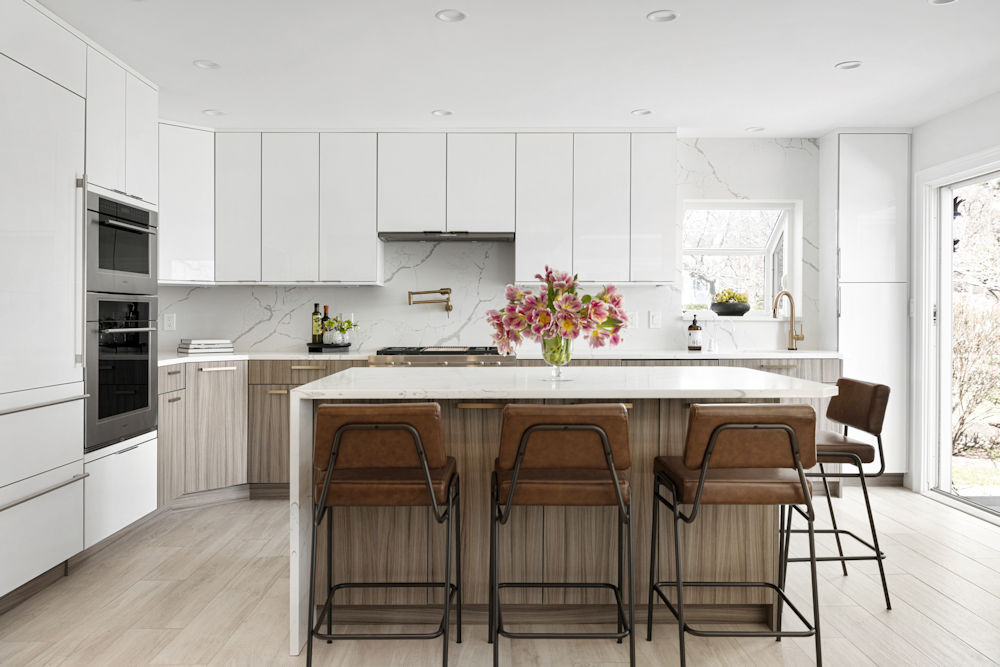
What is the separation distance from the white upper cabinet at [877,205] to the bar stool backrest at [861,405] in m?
1.82

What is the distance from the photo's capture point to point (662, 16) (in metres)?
2.85

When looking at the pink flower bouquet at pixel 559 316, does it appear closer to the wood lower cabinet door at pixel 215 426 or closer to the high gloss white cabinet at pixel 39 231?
the high gloss white cabinet at pixel 39 231

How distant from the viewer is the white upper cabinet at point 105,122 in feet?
9.87

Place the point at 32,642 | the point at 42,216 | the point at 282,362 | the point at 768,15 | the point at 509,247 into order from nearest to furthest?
the point at 32,642, the point at 42,216, the point at 768,15, the point at 282,362, the point at 509,247

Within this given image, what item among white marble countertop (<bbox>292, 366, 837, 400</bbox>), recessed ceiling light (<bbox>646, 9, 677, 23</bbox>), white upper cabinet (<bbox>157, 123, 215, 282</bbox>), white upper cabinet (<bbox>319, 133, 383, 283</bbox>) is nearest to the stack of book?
white upper cabinet (<bbox>157, 123, 215, 282</bbox>)

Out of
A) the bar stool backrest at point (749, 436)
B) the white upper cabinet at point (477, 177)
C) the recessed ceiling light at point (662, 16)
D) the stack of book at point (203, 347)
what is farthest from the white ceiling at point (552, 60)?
the bar stool backrest at point (749, 436)

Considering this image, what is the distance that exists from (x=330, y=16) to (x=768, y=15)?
1.92 meters

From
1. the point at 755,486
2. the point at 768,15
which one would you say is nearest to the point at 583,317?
the point at 755,486

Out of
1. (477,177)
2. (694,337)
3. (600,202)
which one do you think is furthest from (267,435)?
(694,337)

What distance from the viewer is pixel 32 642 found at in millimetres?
2350

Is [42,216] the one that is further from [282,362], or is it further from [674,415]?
[674,415]

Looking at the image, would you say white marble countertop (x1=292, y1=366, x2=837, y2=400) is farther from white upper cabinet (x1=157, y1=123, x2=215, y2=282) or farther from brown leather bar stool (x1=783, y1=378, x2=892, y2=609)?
white upper cabinet (x1=157, y1=123, x2=215, y2=282)

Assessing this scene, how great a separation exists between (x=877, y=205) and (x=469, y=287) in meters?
2.93

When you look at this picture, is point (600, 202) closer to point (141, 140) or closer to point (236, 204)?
point (236, 204)
